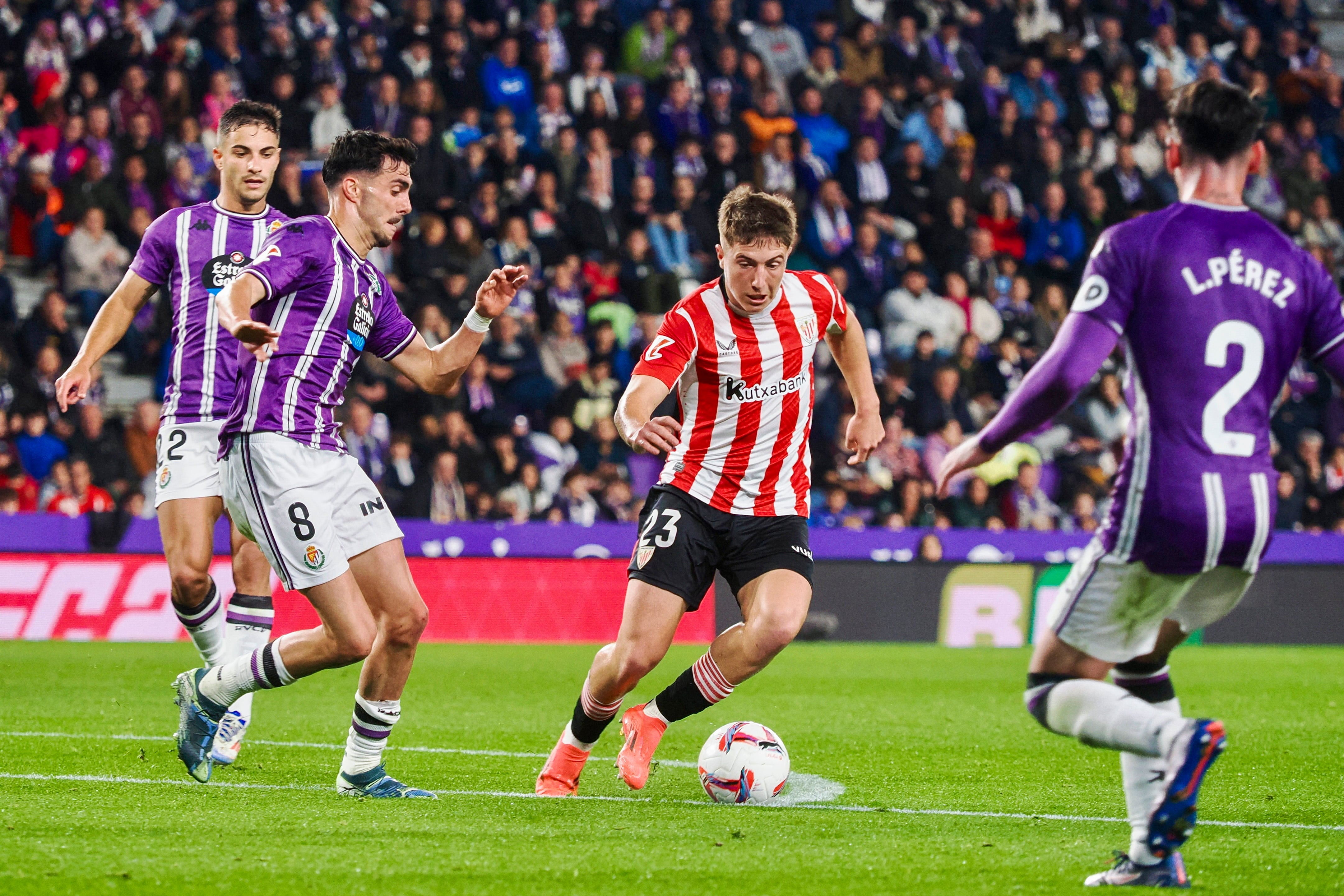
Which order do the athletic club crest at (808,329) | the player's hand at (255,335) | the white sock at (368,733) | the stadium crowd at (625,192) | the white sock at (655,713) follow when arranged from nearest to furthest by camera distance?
the player's hand at (255,335) < the white sock at (368,733) < the white sock at (655,713) < the athletic club crest at (808,329) < the stadium crowd at (625,192)

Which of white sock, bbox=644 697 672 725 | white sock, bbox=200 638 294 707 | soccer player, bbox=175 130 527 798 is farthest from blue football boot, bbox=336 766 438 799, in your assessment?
white sock, bbox=644 697 672 725

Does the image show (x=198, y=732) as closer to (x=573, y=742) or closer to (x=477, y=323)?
(x=573, y=742)

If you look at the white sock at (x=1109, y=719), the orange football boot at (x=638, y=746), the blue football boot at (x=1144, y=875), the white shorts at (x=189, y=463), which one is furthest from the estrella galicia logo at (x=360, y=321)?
the blue football boot at (x=1144, y=875)

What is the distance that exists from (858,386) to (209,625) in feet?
9.92

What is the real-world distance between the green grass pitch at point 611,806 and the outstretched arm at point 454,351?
5.22 feet

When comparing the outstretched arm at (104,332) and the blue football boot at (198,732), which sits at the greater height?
the outstretched arm at (104,332)

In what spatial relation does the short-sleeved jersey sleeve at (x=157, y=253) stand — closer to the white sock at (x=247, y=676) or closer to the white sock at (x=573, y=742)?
the white sock at (x=247, y=676)

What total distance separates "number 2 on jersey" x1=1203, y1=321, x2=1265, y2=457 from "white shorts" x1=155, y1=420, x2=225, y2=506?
14.0 ft

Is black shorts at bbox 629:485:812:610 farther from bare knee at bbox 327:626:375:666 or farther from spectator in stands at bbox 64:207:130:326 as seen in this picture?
spectator in stands at bbox 64:207:130:326

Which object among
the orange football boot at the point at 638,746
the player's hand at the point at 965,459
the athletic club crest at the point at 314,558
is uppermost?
the player's hand at the point at 965,459

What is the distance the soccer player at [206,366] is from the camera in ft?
Result: 22.6

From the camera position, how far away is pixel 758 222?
6.06 metres

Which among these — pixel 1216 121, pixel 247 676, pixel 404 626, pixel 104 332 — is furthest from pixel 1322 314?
pixel 104 332

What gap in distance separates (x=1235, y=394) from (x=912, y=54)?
1776cm
